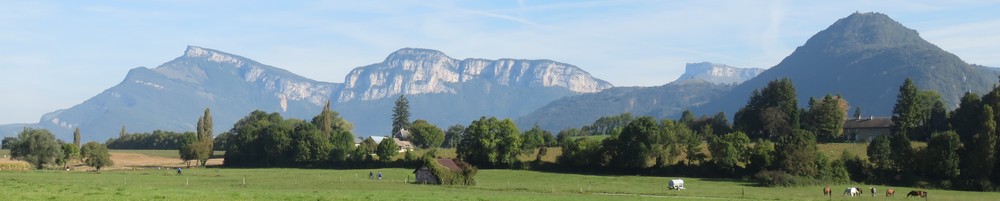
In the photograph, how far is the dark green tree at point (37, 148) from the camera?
117 m

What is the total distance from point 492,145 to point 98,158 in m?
51.7

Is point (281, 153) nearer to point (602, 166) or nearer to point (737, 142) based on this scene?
point (602, 166)

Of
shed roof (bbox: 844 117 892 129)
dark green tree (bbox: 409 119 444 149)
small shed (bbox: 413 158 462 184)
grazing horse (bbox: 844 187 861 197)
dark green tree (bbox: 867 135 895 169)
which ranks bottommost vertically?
grazing horse (bbox: 844 187 861 197)

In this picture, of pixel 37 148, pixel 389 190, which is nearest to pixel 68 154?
pixel 37 148

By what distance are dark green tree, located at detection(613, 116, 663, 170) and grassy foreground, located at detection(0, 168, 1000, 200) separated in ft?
21.4

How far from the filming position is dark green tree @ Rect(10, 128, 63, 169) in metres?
117

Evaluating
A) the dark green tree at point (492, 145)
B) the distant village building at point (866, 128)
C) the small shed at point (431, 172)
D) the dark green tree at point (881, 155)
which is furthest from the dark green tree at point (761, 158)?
the distant village building at point (866, 128)

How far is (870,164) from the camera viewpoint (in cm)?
9056

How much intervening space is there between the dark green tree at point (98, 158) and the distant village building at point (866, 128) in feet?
358

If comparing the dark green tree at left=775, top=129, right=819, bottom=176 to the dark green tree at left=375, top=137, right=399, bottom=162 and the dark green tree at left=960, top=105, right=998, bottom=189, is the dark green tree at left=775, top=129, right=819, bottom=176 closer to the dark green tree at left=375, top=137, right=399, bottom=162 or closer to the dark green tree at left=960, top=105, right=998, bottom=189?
the dark green tree at left=960, top=105, right=998, bottom=189

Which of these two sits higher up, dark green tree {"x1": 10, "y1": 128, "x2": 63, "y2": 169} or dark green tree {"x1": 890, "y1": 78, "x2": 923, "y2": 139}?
dark green tree {"x1": 890, "y1": 78, "x2": 923, "y2": 139}

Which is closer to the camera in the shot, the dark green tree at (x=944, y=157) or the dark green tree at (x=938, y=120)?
the dark green tree at (x=944, y=157)

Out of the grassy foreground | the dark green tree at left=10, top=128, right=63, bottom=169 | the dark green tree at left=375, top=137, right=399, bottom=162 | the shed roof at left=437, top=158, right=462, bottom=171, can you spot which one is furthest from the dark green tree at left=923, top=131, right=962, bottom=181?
the dark green tree at left=10, top=128, right=63, bottom=169

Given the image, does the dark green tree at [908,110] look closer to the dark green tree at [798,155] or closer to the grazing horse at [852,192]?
the dark green tree at [798,155]
